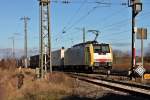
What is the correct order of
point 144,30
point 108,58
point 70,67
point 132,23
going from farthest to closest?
point 70,67
point 108,58
point 132,23
point 144,30

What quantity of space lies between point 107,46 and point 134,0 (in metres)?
14.5

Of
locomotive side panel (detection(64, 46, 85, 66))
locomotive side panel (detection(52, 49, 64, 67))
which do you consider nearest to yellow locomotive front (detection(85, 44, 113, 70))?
locomotive side panel (detection(64, 46, 85, 66))

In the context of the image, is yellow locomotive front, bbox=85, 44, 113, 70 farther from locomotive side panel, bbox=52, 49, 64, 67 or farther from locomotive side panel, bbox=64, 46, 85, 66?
locomotive side panel, bbox=52, 49, 64, 67

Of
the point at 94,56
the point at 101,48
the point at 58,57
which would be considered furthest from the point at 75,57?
the point at 58,57

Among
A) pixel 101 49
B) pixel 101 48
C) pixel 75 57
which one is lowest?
Result: pixel 75 57

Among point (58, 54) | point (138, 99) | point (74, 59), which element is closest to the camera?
point (138, 99)

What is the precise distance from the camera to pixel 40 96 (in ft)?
60.1

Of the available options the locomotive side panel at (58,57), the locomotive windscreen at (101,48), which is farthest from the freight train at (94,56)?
the locomotive side panel at (58,57)

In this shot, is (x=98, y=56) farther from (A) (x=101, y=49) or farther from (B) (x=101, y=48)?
(B) (x=101, y=48)

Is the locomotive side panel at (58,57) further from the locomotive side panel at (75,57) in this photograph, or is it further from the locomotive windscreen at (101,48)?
the locomotive windscreen at (101,48)

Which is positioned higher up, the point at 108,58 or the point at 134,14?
the point at 134,14

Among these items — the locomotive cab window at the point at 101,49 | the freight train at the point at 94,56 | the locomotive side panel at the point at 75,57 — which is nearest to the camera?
the freight train at the point at 94,56

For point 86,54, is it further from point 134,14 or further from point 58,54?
point 58,54

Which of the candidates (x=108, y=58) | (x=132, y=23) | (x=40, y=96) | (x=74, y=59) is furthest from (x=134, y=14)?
(x=74, y=59)
